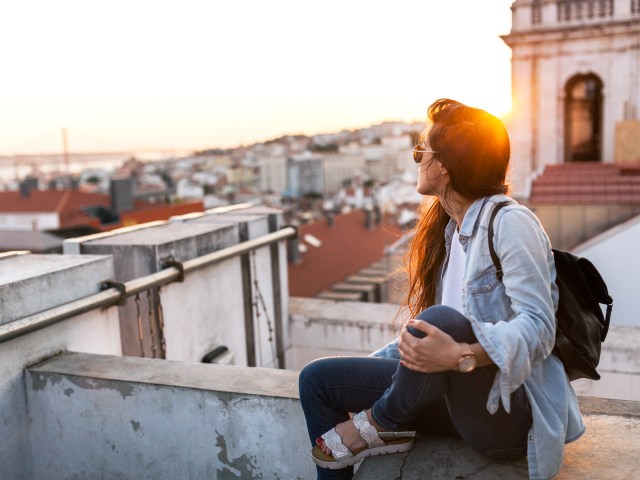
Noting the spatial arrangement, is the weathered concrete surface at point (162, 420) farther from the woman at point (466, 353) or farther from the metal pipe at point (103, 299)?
the woman at point (466, 353)

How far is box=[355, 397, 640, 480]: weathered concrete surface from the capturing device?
2.41m

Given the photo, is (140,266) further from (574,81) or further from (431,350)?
(574,81)

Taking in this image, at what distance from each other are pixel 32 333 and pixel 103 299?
0.48 meters

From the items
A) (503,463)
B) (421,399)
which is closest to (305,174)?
(503,463)

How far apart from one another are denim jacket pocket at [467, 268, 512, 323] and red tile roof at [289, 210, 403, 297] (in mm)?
17000

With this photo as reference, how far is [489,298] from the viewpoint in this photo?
7.63 feet

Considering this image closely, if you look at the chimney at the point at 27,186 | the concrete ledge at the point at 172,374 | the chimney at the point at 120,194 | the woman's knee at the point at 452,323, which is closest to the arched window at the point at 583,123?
the concrete ledge at the point at 172,374

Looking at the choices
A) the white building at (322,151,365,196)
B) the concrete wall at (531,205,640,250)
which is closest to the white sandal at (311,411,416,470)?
the concrete wall at (531,205,640,250)

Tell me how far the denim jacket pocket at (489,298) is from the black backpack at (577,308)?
0.12 ft

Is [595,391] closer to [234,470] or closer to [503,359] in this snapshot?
[234,470]

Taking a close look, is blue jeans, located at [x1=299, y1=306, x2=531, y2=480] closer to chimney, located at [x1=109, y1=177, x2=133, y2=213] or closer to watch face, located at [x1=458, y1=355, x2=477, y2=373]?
watch face, located at [x1=458, y1=355, x2=477, y2=373]

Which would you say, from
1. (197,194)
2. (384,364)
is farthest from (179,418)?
(197,194)

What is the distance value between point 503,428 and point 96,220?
41946 mm

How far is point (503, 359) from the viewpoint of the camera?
2.09 meters
